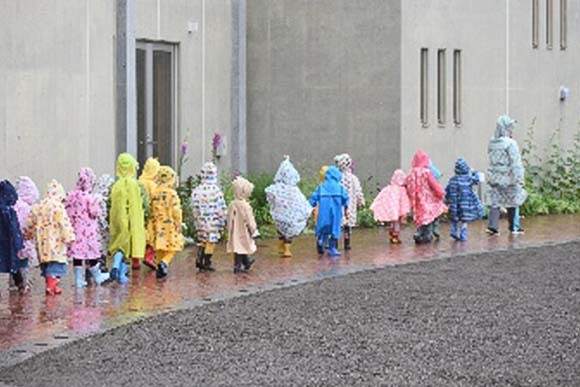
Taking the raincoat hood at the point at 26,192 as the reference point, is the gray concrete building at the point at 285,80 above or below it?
above

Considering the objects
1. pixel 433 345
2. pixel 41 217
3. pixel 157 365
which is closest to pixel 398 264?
pixel 41 217

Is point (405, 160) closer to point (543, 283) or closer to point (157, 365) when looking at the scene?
point (543, 283)

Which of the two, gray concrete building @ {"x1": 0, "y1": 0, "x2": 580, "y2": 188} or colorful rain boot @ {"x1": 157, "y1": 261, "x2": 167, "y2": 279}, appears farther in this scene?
gray concrete building @ {"x1": 0, "y1": 0, "x2": 580, "y2": 188}

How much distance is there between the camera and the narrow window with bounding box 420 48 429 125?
93.7ft

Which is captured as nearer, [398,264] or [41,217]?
[41,217]

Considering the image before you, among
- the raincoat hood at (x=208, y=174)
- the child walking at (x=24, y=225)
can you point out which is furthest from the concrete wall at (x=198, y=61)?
the child walking at (x=24, y=225)

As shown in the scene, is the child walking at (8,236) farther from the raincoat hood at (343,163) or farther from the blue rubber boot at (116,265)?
the raincoat hood at (343,163)

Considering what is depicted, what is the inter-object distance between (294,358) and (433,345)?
1.26 meters

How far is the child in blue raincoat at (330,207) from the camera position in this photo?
Answer: 69.6ft

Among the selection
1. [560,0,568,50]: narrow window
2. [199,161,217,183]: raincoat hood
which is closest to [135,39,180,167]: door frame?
[199,161,217,183]: raincoat hood

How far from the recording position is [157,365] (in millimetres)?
11875

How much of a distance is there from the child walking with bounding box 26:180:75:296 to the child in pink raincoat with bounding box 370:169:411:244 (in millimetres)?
7084

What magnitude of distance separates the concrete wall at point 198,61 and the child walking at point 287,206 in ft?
16.8

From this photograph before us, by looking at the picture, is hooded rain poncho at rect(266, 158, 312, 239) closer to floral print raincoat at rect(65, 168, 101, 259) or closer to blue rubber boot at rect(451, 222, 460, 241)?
blue rubber boot at rect(451, 222, 460, 241)
